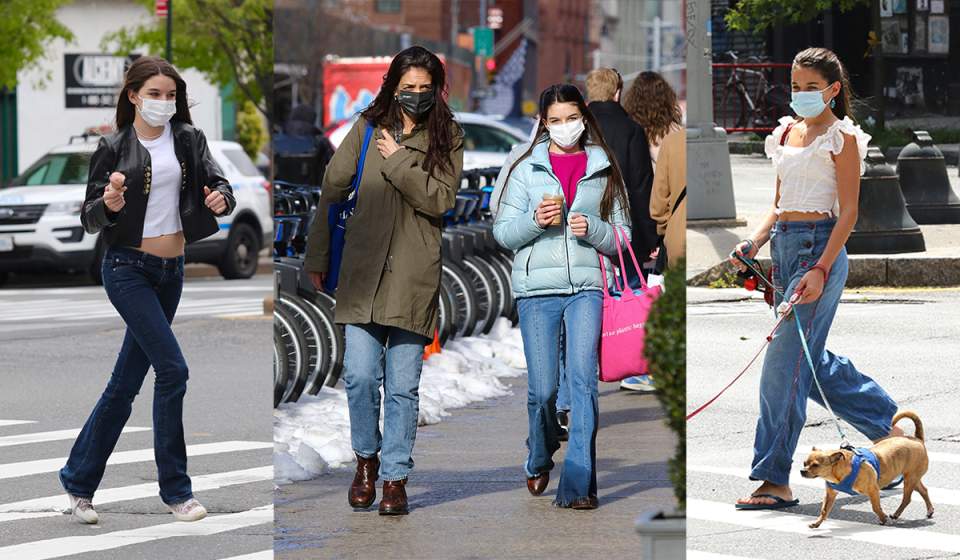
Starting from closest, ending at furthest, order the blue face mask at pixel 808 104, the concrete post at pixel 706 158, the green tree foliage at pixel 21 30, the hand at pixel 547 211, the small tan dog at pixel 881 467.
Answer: the concrete post at pixel 706 158
the blue face mask at pixel 808 104
the small tan dog at pixel 881 467
the hand at pixel 547 211
the green tree foliage at pixel 21 30

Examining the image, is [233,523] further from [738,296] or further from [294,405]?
[738,296]

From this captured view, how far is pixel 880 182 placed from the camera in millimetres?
4562

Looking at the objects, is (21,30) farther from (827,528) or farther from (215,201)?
(827,528)

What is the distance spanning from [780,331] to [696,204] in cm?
57

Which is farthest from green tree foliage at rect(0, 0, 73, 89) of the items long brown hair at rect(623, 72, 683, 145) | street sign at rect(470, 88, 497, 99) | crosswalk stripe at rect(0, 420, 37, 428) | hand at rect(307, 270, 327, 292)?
hand at rect(307, 270, 327, 292)

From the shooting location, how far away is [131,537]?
521 centimetres

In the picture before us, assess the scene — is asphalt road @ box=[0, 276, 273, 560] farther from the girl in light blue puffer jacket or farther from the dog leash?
the dog leash

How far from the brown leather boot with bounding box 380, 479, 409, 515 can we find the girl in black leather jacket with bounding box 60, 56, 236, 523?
918 millimetres

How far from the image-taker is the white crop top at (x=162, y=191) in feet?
16.8

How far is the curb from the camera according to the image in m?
4.60

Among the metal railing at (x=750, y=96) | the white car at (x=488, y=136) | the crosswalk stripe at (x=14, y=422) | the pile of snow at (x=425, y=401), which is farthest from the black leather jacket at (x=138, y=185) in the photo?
the white car at (x=488, y=136)

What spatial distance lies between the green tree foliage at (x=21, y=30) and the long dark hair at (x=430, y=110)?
892 inches

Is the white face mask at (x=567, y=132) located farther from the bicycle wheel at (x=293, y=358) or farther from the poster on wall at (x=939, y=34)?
the bicycle wheel at (x=293, y=358)

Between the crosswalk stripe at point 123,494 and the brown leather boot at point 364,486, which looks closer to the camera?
the brown leather boot at point 364,486
